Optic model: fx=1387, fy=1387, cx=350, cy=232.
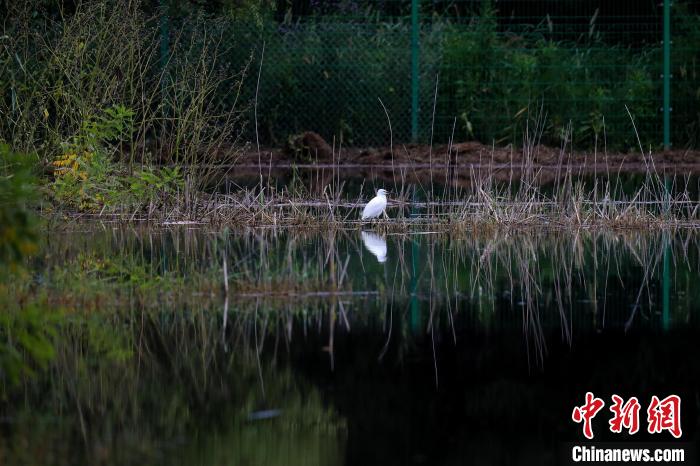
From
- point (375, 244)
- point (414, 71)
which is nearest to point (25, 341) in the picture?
point (375, 244)

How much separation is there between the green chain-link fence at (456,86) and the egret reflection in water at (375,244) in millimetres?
7948

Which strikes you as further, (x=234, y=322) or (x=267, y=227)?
(x=267, y=227)

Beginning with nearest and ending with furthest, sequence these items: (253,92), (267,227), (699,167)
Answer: (267,227), (699,167), (253,92)

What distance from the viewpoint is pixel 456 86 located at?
62.5 feet

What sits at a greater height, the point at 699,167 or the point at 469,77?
the point at 469,77

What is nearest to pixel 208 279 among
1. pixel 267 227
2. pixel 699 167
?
pixel 267 227

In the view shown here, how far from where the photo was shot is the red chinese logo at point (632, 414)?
16.4 feet

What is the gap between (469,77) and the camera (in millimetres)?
19016

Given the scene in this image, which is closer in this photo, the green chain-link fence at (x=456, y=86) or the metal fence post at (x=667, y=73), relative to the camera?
the metal fence post at (x=667, y=73)

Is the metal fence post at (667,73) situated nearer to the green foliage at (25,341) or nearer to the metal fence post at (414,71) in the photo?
the metal fence post at (414,71)

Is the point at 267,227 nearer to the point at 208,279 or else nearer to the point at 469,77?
the point at 208,279

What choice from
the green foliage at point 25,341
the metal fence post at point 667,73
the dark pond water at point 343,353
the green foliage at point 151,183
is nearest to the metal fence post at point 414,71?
the metal fence post at point 667,73

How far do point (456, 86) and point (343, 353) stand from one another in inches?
524

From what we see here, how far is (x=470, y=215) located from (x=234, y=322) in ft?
15.2
